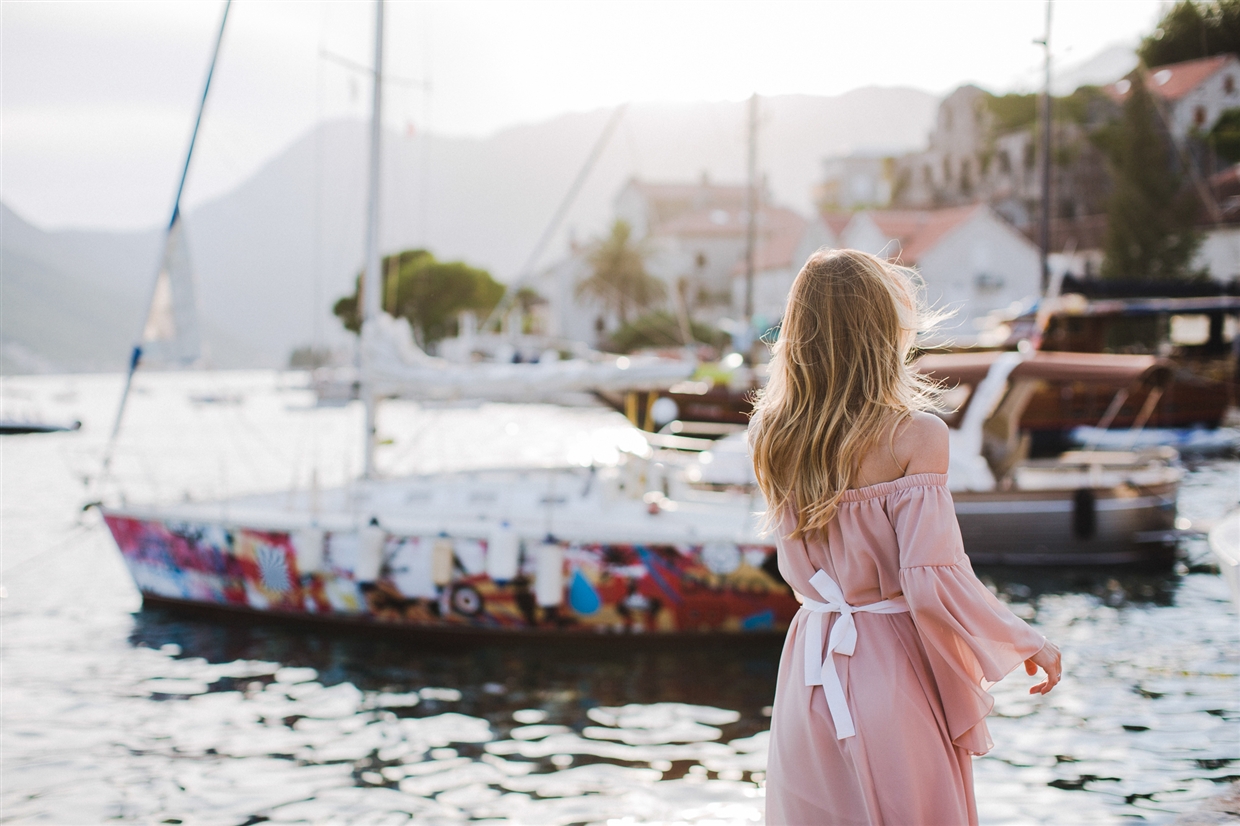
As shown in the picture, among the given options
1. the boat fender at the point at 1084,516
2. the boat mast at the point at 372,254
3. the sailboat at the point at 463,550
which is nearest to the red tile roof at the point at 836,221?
the boat fender at the point at 1084,516

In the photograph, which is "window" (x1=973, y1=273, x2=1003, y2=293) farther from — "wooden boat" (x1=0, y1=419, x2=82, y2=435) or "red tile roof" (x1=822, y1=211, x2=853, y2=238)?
"wooden boat" (x1=0, y1=419, x2=82, y2=435)

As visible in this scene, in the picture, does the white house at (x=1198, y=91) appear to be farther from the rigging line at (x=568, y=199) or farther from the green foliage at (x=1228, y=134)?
the rigging line at (x=568, y=199)

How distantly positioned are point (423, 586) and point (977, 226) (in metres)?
47.7

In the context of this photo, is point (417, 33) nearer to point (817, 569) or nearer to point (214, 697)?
point (214, 697)

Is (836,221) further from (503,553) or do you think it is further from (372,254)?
(503,553)

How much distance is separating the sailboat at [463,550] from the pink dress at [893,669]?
6834 mm

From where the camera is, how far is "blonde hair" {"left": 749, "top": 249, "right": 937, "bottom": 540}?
237cm

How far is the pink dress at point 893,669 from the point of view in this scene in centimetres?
231

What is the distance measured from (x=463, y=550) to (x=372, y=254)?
4161mm

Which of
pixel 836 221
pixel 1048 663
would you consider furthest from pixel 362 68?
pixel 836 221

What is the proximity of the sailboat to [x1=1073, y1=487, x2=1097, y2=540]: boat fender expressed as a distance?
5.97m

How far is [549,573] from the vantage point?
9281mm

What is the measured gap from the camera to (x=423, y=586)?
9.65 metres

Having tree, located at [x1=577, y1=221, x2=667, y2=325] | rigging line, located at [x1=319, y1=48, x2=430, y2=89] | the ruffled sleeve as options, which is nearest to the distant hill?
rigging line, located at [x1=319, y1=48, x2=430, y2=89]
